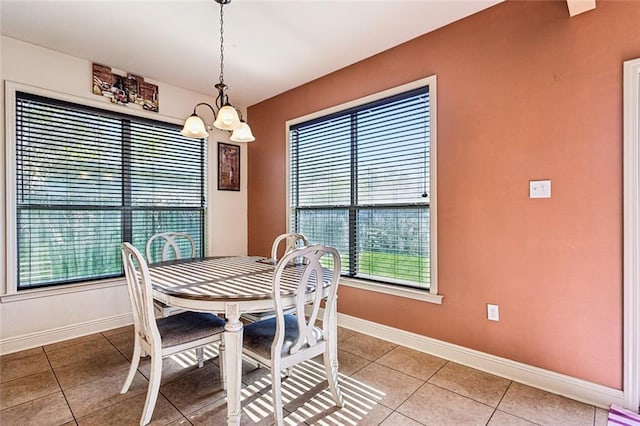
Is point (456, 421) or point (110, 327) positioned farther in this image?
point (110, 327)

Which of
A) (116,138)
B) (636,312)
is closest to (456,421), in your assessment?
(636,312)

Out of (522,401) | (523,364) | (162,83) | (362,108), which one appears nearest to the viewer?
(522,401)

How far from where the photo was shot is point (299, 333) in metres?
1.72

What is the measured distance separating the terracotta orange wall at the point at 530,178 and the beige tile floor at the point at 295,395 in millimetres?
303

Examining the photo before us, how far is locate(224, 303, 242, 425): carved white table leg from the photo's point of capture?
1624mm

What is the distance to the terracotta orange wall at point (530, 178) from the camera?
1.85 meters

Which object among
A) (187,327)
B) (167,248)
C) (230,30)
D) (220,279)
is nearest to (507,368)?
(220,279)

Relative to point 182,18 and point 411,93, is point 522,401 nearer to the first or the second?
point 411,93

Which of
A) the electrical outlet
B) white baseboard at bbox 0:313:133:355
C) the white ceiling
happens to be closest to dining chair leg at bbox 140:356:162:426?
white baseboard at bbox 0:313:133:355

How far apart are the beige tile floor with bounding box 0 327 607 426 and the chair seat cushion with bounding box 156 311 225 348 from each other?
42cm

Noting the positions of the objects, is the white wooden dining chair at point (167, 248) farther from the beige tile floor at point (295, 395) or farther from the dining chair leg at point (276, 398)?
the dining chair leg at point (276, 398)

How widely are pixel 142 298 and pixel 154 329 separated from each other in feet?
0.63

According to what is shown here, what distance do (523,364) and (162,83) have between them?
430 cm

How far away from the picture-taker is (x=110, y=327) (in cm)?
317
